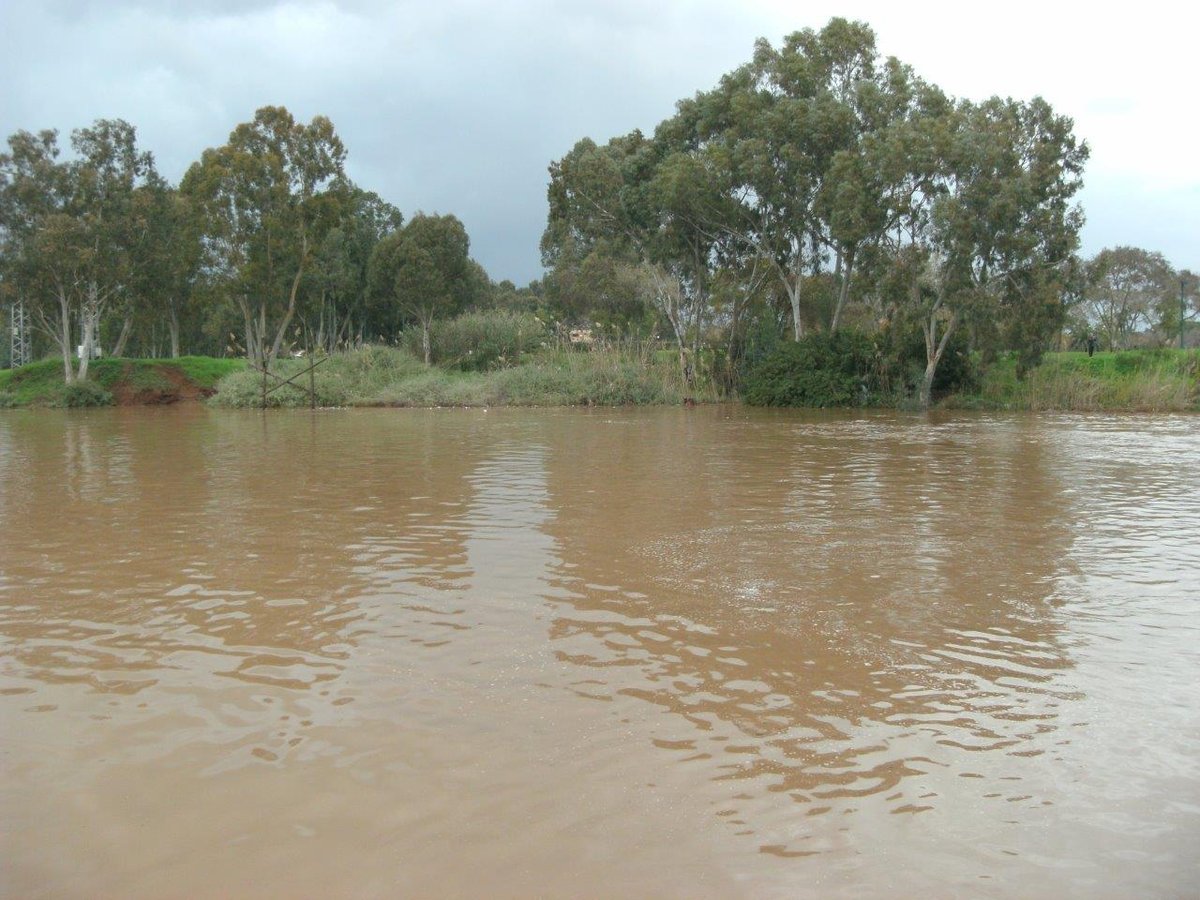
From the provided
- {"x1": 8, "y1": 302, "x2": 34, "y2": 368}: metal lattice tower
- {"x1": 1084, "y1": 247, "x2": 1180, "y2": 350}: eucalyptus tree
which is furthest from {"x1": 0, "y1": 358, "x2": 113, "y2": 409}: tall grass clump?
{"x1": 1084, "y1": 247, "x2": 1180, "y2": 350}: eucalyptus tree

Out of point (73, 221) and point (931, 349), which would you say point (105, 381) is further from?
point (931, 349)

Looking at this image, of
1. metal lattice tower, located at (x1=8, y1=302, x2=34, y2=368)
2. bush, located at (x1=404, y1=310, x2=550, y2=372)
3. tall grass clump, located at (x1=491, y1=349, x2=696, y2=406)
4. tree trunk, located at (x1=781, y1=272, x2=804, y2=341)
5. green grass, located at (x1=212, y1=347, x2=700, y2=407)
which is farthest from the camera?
metal lattice tower, located at (x1=8, y1=302, x2=34, y2=368)

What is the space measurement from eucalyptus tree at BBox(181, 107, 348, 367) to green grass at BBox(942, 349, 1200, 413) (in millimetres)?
26180

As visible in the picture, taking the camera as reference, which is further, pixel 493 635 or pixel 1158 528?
pixel 1158 528

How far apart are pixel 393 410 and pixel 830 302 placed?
18.7 metres

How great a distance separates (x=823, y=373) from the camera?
100 feet

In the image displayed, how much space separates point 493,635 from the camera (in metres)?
4.80

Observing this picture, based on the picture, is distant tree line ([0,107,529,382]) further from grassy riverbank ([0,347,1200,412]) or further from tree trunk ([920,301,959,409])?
tree trunk ([920,301,959,409])

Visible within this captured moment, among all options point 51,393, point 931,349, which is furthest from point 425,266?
point 931,349

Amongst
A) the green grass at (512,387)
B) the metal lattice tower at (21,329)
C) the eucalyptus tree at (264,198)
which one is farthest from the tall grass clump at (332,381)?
the metal lattice tower at (21,329)

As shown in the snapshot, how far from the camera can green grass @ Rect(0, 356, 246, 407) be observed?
37281 mm

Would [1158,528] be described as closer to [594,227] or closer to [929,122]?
[929,122]

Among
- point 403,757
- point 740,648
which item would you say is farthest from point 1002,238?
point 403,757

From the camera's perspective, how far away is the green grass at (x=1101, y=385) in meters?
28.1
